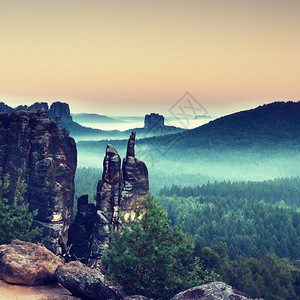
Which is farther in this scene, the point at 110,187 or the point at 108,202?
the point at 110,187

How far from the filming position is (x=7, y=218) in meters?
66.6

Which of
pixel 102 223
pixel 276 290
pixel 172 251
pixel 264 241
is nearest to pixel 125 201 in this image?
pixel 102 223

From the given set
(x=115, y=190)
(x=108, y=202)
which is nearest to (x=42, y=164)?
(x=108, y=202)

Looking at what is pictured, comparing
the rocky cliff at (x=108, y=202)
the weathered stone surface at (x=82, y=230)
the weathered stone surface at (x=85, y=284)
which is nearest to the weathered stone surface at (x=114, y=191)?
the rocky cliff at (x=108, y=202)

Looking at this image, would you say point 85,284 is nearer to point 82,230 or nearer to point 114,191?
point 114,191

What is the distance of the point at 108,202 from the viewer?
8400 cm

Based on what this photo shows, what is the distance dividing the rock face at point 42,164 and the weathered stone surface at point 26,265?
34063 mm

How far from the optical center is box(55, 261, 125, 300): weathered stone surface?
143ft

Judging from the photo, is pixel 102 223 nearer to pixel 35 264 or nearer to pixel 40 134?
pixel 40 134

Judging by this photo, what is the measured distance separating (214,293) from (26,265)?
67.8ft

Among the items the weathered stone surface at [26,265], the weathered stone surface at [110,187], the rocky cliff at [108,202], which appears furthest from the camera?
the weathered stone surface at [110,187]

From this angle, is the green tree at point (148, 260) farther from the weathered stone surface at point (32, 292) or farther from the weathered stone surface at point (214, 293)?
the weathered stone surface at point (32, 292)

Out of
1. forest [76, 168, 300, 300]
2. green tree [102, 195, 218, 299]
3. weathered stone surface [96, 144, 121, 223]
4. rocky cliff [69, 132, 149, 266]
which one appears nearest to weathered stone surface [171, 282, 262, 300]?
green tree [102, 195, 218, 299]

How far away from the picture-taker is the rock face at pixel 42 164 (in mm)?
84750
